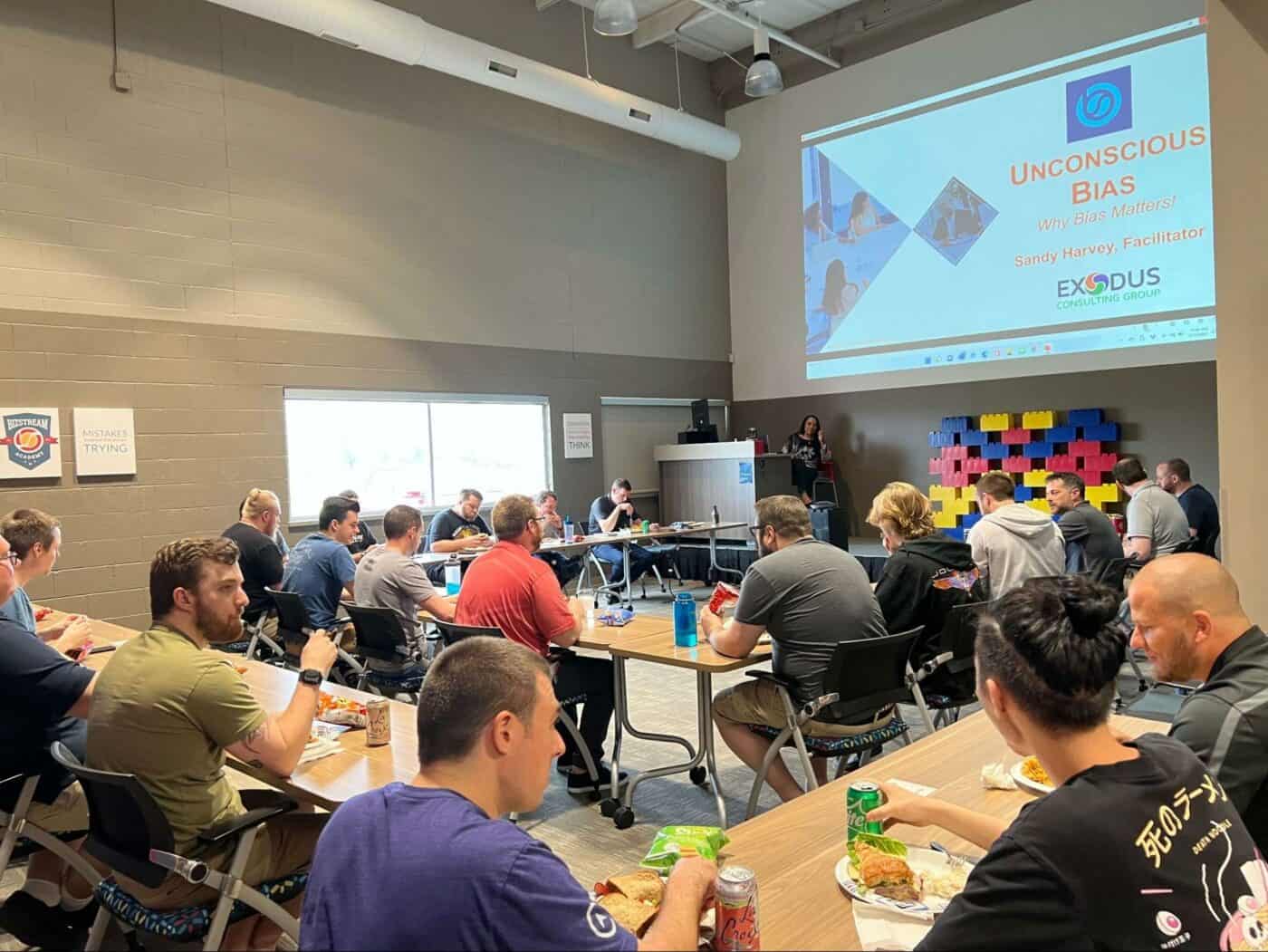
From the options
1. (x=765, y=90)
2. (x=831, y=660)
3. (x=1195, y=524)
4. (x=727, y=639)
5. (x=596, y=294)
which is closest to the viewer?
(x=831, y=660)

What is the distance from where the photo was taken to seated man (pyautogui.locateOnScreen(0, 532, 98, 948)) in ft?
8.05

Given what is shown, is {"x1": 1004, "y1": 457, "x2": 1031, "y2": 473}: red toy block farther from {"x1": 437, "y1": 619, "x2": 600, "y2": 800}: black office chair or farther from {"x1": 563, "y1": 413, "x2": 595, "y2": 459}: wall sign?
{"x1": 437, "y1": 619, "x2": 600, "y2": 800}: black office chair

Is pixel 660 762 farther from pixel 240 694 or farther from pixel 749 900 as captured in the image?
pixel 749 900

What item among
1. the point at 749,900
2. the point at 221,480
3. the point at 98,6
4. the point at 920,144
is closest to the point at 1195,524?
the point at 920,144

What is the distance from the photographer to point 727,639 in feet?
10.7

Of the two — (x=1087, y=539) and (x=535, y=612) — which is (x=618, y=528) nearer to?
(x=1087, y=539)

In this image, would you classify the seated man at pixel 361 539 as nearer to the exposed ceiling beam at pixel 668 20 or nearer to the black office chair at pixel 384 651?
the black office chair at pixel 384 651

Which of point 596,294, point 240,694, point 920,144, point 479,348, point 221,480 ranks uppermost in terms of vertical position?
point 920,144

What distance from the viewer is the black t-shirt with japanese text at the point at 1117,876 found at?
1066 millimetres

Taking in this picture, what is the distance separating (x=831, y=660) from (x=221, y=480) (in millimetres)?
5883

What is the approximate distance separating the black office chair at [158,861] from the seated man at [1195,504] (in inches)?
241

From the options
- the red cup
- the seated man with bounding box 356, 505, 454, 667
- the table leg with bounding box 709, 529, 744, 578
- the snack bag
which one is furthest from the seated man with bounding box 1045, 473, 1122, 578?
the snack bag

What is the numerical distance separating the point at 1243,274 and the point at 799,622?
219 cm

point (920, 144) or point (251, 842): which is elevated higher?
point (920, 144)
